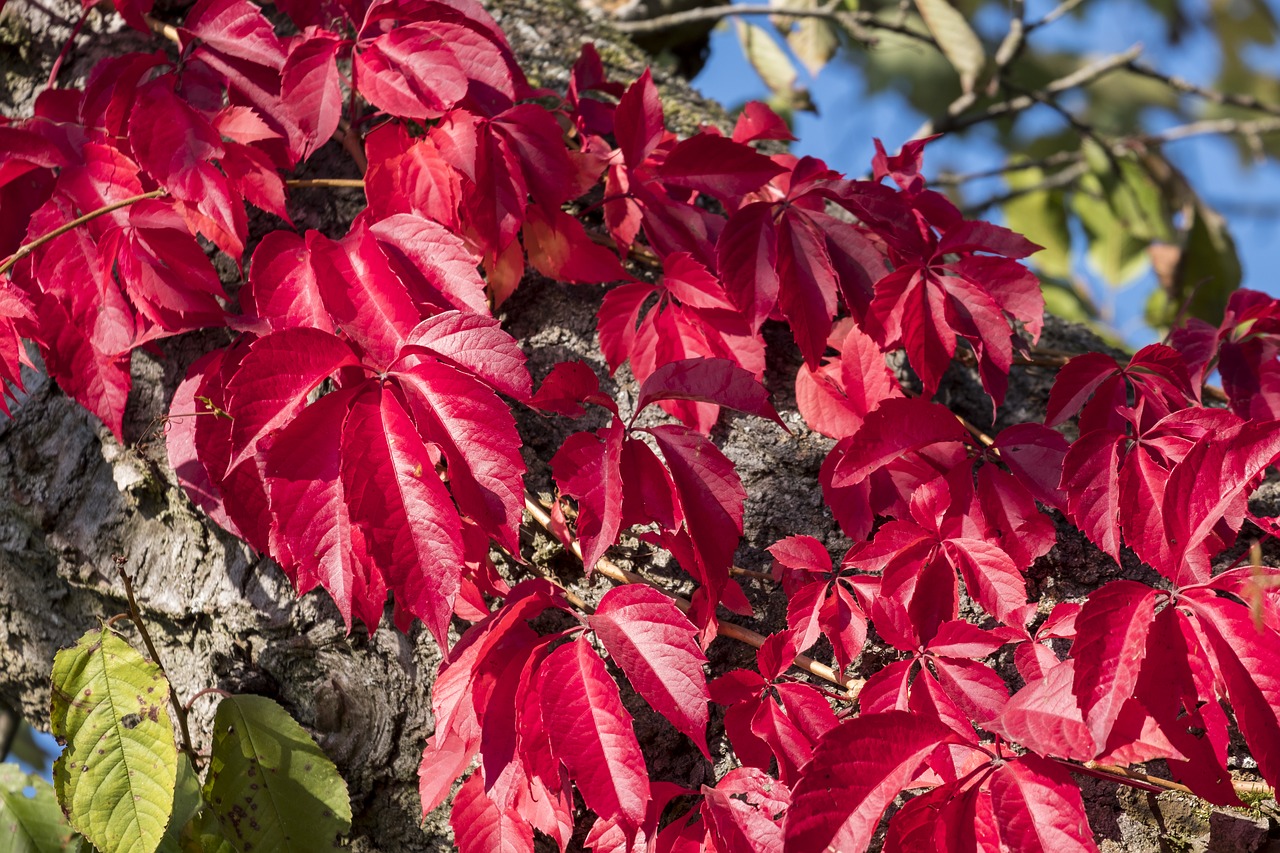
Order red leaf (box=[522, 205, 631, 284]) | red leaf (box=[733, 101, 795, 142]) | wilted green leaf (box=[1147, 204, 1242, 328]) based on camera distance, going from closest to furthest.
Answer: red leaf (box=[522, 205, 631, 284])
red leaf (box=[733, 101, 795, 142])
wilted green leaf (box=[1147, 204, 1242, 328])

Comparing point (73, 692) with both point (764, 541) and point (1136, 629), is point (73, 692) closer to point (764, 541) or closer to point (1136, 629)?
point (764, 541)

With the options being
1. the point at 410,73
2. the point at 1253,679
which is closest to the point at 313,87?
the point at 410,73

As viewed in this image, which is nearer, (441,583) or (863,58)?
(441,583)

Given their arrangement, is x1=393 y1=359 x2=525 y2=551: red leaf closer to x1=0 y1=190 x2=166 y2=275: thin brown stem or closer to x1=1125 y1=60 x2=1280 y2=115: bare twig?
x1=0 y1=190 x2=166 y2=275: thin brown stem

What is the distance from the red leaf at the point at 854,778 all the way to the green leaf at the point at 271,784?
0.58 metres

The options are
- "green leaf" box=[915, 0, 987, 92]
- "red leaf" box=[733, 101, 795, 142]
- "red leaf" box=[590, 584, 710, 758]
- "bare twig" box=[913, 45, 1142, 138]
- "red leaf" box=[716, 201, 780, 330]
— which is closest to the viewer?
"red leaf" box=[590, 584, 710, 758]

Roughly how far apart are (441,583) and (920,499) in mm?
514

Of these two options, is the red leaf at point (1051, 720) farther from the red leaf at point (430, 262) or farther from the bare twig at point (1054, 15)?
the bare twig at point (1054, 15)

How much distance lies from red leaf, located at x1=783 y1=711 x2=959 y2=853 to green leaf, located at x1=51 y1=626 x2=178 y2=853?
684mm

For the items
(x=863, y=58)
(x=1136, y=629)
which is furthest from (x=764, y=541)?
(x=863, y=58)

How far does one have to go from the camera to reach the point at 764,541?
3.64ft

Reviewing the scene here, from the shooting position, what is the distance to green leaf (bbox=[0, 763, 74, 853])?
3.78 ft

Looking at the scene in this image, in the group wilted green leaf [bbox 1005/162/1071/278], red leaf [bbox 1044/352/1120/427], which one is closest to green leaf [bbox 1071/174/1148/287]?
wilted green leaf [bbox 1005/162/1071/278]

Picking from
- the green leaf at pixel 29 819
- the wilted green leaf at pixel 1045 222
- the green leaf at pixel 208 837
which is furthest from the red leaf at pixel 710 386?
the wilted green leaf at pixel 1045 222
